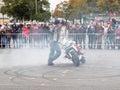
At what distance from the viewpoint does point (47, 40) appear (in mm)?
26516

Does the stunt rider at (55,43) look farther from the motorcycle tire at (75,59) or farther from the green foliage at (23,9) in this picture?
the green foliage at (23,9)

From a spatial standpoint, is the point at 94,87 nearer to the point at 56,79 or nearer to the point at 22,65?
the point at 56,79

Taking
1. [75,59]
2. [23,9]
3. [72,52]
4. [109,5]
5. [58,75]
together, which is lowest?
[58,75]

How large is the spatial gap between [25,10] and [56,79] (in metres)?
66.1

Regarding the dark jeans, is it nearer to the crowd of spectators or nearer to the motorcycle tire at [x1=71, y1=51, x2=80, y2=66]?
the motorcycle tire at [x1=71, y1=51, x2=80, y2=66]

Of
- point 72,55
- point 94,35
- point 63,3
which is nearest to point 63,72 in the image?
point 72,55

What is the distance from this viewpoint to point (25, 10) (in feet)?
255

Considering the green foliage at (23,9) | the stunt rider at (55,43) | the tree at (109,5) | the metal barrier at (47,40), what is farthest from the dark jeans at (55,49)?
the green foliage at (23,9)

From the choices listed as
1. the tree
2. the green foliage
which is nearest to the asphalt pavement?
the tree

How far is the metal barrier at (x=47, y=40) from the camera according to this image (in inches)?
998

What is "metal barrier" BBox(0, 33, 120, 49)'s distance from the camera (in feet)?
83.1

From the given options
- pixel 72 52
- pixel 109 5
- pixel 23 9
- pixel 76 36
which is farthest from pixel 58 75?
pixel 23 9

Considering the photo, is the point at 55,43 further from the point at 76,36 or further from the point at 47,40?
the point at 47,40

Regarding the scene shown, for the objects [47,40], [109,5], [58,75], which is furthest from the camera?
[109,5]
